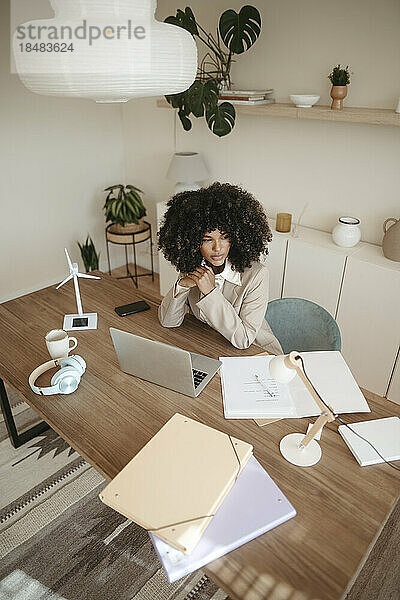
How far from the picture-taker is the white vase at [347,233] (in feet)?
8.57

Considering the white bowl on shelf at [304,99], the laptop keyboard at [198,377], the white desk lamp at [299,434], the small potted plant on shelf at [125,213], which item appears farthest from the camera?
the small potted plant on shelf at [125,213]

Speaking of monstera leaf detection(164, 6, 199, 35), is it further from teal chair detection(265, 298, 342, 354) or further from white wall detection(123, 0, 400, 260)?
teal chair detection(265, 298, 342, 354)

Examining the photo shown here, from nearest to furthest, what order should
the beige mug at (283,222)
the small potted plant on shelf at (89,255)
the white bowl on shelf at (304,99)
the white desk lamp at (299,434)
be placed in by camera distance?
the white desk lamp at (299,434) → the white bowl on shelf at (304,99) → the beige mug at (283,222) → the small potted plant on shelf at (89,255)

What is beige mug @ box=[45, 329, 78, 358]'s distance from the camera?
1.63 m

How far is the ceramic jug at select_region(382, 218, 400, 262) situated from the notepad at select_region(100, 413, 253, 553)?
5.60ft

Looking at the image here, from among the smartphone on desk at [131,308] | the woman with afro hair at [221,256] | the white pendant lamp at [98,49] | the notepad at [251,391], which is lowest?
the smartphone on desk at [131,308]

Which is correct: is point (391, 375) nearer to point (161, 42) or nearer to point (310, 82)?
point (310, 82)

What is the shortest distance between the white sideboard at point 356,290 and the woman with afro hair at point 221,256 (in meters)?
0.83

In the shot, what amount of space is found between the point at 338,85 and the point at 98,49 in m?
1.86

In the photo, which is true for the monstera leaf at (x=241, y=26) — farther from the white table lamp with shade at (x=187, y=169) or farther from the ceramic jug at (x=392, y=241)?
the ceramic jug at (x=392, y=241)

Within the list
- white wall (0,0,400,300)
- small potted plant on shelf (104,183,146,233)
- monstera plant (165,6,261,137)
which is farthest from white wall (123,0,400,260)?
small potted plant on shelf (104,183,146,233)

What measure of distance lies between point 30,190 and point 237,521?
311cm

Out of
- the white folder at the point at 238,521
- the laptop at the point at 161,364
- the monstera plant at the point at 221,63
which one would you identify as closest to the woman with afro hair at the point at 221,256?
the laptop at the point at 161,364

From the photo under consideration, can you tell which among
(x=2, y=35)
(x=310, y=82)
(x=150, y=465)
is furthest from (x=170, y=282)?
(x=150, y=465)
